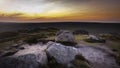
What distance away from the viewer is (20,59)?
44.9 ft

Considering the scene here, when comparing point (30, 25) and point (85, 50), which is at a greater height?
point (30, 25)

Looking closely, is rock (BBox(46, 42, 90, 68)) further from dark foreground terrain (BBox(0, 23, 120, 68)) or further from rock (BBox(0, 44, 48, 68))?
rock (BBox(0, 44, 48, 68))

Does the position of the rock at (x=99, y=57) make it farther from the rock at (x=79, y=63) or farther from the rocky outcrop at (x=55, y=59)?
the rock at (x=79, y=63)

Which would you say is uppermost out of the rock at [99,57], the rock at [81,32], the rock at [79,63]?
the rock at [81,32]

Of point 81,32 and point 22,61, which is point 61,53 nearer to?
point 22,61

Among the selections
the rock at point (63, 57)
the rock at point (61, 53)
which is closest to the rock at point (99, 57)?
the rock at point (63, 57)

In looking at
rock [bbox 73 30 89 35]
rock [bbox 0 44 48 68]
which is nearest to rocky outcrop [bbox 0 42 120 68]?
rock [bbox 0 44 48 68]

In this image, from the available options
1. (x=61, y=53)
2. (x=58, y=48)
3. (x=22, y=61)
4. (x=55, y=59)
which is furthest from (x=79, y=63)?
(x=22, y=61)

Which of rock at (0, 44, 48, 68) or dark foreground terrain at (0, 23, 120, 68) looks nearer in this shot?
rock at (0, 44, 48, 68)

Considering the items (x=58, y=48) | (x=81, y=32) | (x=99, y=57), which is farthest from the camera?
(x=81, y=32)

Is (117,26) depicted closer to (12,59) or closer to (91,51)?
(91,51)

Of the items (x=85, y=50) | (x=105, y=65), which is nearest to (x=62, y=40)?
(x=85, y=50)

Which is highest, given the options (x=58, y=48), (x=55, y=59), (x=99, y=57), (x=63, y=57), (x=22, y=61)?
(x=58, y=48)

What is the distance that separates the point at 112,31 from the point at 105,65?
17058 mm
